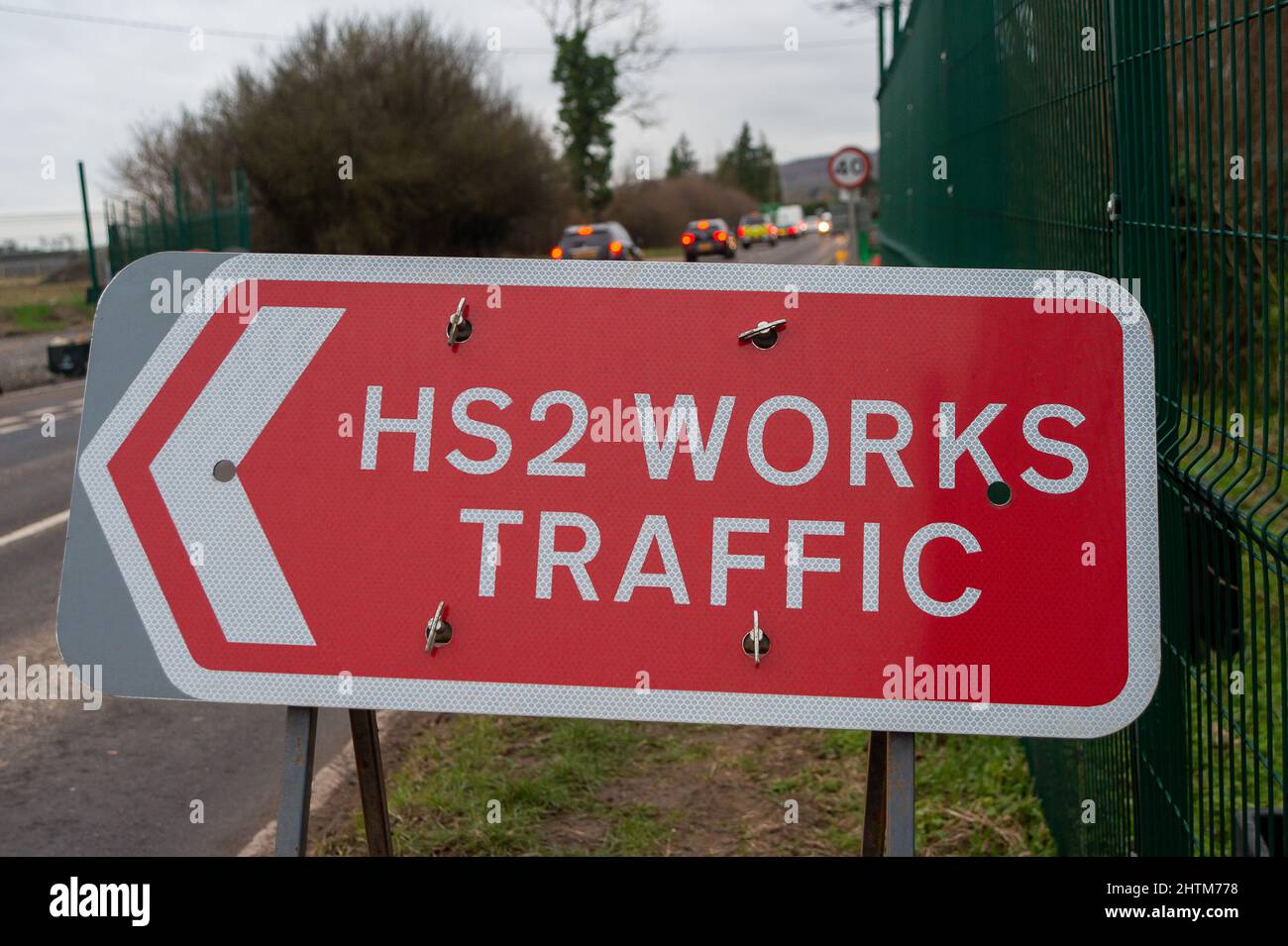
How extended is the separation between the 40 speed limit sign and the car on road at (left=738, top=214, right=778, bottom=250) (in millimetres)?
73282

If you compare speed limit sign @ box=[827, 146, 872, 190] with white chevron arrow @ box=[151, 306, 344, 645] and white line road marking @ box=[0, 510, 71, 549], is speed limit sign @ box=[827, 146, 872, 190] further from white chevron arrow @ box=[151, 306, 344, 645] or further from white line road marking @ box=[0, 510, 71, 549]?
white chevron arrow @ box=[151, 306, 344, 645]

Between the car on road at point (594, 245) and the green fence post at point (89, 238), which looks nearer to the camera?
the green fence post at point (89, 238)

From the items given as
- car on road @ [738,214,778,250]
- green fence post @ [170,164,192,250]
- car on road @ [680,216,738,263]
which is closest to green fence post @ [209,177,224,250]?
green fence post @ [170,164,192,250]

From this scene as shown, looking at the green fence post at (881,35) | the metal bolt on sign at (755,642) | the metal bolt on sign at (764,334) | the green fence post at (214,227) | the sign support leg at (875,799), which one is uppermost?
the green fence post at (881,35)

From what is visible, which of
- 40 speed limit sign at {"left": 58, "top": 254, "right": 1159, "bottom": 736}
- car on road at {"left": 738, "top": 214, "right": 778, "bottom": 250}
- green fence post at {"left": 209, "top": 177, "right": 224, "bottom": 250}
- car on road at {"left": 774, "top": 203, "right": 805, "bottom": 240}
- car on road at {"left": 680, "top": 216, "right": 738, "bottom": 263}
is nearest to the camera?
40 speed limit sign at {"left": 58, "top": 254, "right": 1159, "bottom": 736}

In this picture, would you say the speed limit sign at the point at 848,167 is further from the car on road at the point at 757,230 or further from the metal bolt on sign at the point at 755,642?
the car on road at the point at 757,230

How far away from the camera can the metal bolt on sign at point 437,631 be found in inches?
95.2

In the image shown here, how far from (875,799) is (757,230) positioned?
77.1 m

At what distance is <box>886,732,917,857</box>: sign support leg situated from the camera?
86.6 inches

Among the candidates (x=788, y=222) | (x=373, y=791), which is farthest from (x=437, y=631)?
(x=788, y=222)

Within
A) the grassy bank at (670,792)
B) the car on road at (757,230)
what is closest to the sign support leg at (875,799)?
the grassy bank at (670,792)

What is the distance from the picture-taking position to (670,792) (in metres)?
4.36

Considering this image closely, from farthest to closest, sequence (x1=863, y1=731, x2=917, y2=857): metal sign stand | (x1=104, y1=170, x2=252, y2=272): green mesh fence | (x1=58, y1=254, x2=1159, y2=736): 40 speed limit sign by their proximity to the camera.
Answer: (x1=104, y1=170, x2=252, y2=272): green mesh fence < (x1=58, y1=254, x2=1159, y2=736): 40 speed limit sign < (x1=863, y1=731, x2=917, y2=857): metal sign stand
